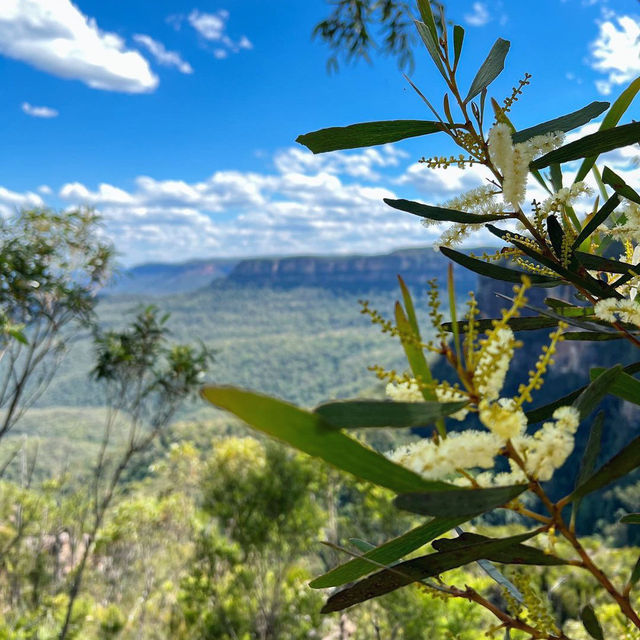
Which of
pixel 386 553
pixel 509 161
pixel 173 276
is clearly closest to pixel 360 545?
pixel 386 553

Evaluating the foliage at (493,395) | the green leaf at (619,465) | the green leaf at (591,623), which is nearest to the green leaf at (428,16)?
the foliage at (493,395)

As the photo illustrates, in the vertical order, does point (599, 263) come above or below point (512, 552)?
above

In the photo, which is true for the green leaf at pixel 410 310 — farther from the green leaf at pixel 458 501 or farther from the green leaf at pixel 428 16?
the green leaf at pixel 428 16

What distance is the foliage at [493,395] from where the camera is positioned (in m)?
0.26

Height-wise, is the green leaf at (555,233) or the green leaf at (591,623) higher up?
the green leaf at (555,233)

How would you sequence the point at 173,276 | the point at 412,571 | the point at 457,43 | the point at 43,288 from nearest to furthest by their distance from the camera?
the point at 412,571 < the point at 457,43 < the point at 43,288 < the point at 173,276

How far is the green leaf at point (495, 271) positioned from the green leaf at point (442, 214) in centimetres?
3

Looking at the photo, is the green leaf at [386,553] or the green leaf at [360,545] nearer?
the green leaf at [386,553]

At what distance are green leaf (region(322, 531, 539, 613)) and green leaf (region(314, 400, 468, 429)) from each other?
11 centimetres

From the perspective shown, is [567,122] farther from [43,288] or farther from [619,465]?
[43,288]

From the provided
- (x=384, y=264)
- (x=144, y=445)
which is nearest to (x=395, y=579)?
(x=144, y=445)

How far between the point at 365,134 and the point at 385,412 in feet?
0.97

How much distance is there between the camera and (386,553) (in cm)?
35

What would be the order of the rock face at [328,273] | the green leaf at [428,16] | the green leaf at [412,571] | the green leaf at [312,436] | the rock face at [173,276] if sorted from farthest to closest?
the rock face at [173,276] → the rock face at [328,273] → the green leaf at [428,16] → the green leaf at [412,571] → the green leaf at [312,436]
